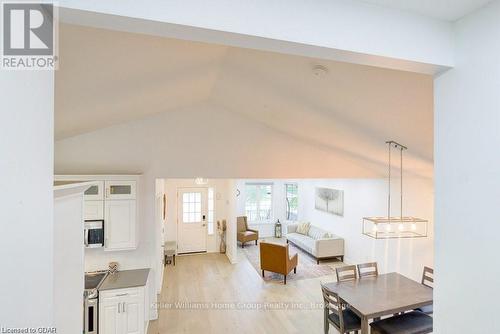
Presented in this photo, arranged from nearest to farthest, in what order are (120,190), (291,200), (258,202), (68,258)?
(68,258) < (120,190) < (258,202) < (291,200)

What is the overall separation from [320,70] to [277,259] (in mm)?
4856

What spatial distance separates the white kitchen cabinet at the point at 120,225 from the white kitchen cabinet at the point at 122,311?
629mm

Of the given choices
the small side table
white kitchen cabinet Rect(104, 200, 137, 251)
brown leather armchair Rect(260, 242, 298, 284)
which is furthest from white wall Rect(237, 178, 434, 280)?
white kitchen cabinet Rect(104, 200, 137, 251)

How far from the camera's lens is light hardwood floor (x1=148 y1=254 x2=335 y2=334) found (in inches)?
169

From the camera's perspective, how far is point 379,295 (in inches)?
143

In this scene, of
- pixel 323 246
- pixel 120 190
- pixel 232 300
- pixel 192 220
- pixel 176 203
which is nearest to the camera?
pixel 120 190

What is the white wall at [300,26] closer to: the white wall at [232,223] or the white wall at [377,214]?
the white wall at [377,214]

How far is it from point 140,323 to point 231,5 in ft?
13.8

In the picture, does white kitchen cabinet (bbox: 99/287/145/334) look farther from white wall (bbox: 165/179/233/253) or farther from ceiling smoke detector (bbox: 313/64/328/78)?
white wall (bbox: 165/179/233/253)

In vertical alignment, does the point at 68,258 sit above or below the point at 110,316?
above

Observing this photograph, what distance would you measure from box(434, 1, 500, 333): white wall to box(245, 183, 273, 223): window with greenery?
903 cm

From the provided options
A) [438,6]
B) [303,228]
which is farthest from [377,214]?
[438,6]

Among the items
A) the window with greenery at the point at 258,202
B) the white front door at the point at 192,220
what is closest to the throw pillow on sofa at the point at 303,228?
the window with greenery at the point at 258,202

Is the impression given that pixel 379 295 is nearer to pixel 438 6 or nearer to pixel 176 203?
pixel 438 6
